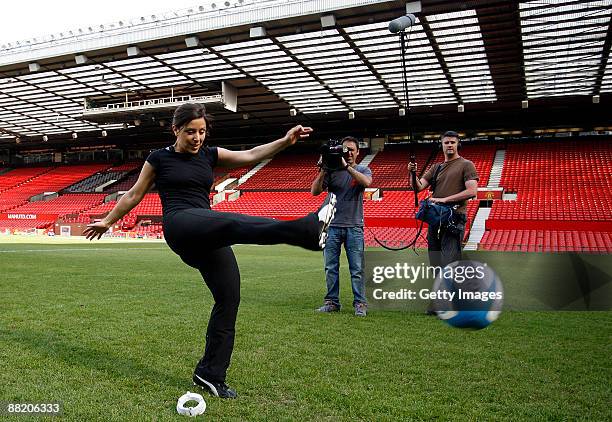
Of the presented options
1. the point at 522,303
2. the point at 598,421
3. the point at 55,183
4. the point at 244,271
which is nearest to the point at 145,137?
the point at 55,183

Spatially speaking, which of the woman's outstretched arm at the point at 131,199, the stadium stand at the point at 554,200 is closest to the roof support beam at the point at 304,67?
the stadium stand at the point at 554,200

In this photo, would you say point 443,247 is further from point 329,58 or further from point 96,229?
point 329,58

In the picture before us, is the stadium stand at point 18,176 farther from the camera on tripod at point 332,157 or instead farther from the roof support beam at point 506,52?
the camera on tripod at point 332,157

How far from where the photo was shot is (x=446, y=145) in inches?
220

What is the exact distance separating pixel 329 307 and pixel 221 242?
316 centimetres

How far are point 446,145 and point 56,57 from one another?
78.0 feet

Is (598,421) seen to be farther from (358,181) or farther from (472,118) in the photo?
(472,118)

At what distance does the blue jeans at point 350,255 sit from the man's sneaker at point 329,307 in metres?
0.15

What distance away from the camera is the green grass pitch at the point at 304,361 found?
2789 millimetres

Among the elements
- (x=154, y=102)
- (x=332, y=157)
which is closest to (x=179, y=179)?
(x=332, y=157)

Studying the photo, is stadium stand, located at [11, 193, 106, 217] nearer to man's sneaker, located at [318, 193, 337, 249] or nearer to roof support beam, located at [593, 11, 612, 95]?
roof support beam, located at [593, 11, 612, 95]

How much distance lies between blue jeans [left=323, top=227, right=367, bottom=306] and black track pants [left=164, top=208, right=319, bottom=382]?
2.65m

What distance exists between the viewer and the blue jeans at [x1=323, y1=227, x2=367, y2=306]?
573 cm

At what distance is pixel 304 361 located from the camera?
3.73 m
